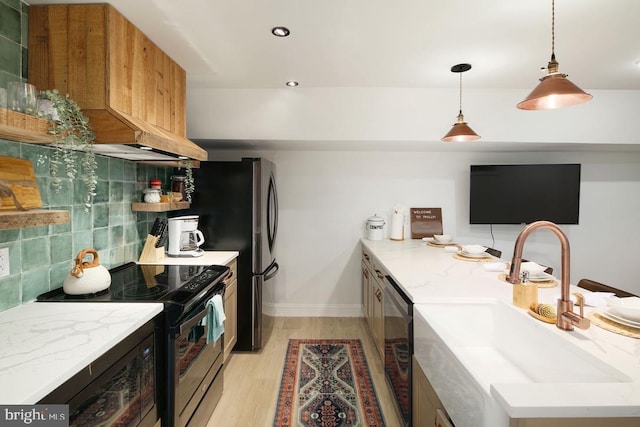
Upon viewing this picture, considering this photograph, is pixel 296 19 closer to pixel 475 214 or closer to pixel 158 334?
pixel 158 334

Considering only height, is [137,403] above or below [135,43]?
below

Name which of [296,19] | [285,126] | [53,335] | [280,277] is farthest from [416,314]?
[280,277]

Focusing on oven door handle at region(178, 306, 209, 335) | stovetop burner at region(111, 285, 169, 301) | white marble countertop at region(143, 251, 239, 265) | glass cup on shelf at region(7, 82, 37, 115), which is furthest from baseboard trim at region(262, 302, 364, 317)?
glass cup on shelf at region(7, 82, 37, 115)

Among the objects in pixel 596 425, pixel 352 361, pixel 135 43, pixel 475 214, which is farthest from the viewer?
pixel 475 214

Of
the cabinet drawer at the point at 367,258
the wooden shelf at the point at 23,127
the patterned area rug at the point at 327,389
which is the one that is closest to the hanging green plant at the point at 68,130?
the wooden shelf at the point at 23,127

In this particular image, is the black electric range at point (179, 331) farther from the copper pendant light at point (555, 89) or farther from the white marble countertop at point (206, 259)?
the copper pendant light at point (555, 89)

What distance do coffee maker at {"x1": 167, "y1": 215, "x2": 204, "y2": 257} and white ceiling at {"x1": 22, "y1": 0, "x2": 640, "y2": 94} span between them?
126 centimetres

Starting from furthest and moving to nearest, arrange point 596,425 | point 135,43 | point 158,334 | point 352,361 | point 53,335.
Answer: point 352,361, point 135,43, point 158,334, point 53,335, point 596,425

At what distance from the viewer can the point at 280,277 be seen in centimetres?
382

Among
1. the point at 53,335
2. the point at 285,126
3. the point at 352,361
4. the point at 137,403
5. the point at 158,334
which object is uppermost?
the point at 285,126

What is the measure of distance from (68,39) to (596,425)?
258 cm

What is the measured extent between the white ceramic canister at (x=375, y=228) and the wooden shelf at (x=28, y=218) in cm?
282

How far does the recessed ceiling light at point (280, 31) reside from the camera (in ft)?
6.59

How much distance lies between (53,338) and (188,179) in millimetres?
1643
